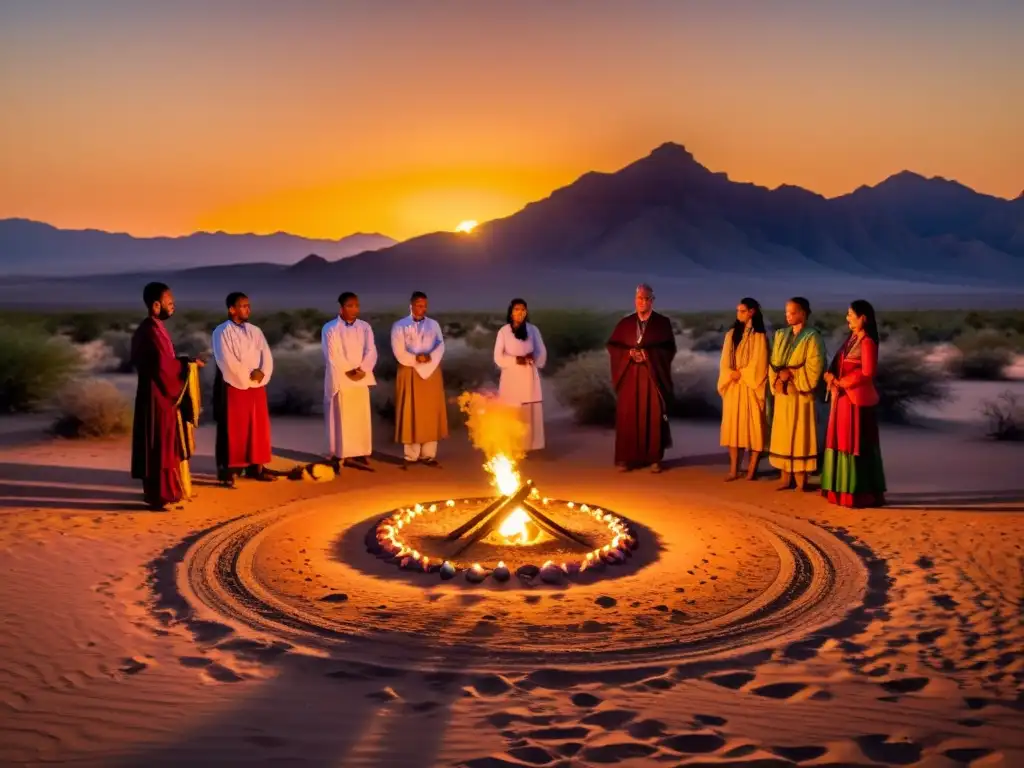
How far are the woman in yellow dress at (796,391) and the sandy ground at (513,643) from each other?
560 mm

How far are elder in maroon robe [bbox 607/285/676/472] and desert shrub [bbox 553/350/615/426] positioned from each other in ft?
14.3

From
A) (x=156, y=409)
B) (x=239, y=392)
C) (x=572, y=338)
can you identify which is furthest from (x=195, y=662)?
(x=572, y=338)

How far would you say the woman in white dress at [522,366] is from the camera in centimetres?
1192

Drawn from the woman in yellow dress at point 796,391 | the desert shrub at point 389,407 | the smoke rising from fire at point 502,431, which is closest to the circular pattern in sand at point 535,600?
the woman in yellow dress at point 796,391

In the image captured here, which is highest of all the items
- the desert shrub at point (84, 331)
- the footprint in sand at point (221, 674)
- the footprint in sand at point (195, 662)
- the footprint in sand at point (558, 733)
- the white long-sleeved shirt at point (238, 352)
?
the desert shrub at point (84, 331)

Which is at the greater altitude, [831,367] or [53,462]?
[831,367]

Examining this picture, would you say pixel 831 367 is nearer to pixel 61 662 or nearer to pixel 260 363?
pixel 260 363

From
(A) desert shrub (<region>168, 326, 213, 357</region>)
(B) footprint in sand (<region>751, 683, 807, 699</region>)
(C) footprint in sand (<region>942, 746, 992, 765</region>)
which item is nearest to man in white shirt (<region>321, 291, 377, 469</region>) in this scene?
(B) footprint in sand (<region>751, 683, 807, 699</region>)

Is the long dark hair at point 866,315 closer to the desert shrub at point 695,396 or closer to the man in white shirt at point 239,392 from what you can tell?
the man in white shirt at point 239,392

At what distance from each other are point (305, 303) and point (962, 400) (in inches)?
3996

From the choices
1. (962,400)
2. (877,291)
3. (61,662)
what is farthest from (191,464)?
(877,291)

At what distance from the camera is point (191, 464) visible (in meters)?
11.8

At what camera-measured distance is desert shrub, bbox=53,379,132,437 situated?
1408cm

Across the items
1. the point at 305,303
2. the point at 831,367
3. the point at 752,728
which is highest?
the point at 305,303
